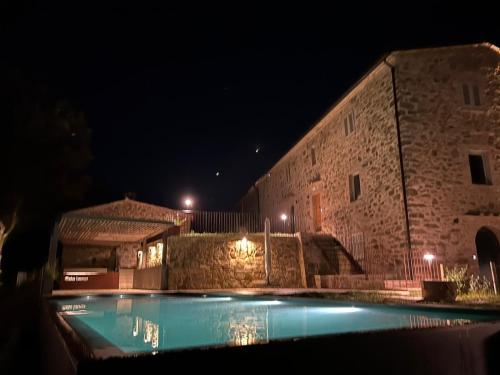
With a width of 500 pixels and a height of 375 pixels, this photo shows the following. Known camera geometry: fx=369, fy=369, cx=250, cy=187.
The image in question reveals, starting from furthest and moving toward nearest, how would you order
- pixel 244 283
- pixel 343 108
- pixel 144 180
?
pixel 144 180 < pixel 343 108 < pixel 244 283

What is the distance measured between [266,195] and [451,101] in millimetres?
13779

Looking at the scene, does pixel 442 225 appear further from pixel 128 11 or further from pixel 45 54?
pixel 45 54

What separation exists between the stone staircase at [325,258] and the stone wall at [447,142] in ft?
10.3

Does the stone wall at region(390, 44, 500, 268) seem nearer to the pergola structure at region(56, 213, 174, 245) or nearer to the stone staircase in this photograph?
the stone staircase

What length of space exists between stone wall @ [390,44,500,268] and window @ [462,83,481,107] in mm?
125

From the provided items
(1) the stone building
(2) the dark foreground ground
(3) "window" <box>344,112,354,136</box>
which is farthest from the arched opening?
(2) the dark foreground ground

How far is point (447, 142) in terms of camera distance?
466 inches

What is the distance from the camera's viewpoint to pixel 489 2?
623 inches

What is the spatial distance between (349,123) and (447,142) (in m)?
3.77

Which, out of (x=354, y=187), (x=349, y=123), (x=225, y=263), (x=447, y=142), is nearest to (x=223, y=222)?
(x=225, y=263)

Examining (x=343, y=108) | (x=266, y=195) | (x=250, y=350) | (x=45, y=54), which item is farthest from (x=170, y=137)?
(x=250, y=350)

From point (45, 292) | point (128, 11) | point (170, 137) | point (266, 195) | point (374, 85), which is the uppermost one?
point (170, 137)

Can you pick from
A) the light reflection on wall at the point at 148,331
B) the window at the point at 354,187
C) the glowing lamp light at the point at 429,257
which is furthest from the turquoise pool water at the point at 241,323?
the window at the point at 354,187

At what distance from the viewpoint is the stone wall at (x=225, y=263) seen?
13.4 m
